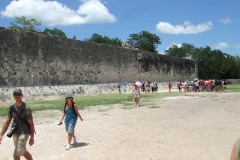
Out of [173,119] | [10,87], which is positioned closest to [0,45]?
[10,87]

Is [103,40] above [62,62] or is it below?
above

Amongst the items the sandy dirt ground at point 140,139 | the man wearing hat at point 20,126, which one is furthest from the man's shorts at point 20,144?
the sandy dirt ground at point 140,139

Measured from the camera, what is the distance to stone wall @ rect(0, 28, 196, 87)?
66.5 feet

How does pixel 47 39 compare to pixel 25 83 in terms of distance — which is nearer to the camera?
pixel 25 83

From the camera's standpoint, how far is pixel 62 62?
24.5 metres

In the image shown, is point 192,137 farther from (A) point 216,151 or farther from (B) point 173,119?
(B) point 173,119

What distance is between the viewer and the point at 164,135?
8.09m

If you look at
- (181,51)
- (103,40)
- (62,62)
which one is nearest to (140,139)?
(62,62)

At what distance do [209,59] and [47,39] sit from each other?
45.1m

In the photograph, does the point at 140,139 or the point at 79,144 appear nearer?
the point at 79,144

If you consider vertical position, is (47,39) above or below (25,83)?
above

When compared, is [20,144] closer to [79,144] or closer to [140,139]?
[79,144]

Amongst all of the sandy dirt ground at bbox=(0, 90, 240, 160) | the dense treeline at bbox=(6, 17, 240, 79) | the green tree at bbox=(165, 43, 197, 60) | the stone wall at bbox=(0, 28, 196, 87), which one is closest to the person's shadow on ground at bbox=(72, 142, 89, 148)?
the sandy dirt ground at bbox=(0, 90, 240, 160)

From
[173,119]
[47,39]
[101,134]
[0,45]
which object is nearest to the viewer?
[101,134]
